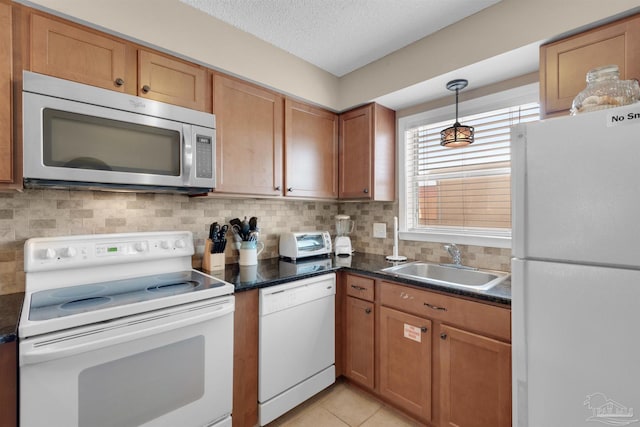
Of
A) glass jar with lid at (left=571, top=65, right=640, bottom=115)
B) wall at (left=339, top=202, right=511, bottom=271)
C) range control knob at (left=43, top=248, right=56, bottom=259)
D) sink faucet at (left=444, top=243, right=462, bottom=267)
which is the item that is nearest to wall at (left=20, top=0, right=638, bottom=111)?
glass jar with lid at (left=571, top=65, right=640, bottom=115)

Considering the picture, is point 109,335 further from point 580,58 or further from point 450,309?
point 580,58

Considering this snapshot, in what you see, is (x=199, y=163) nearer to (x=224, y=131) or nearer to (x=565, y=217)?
(x=224, y=131)

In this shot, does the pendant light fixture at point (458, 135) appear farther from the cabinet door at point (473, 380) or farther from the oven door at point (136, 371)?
the oven door at point (136, 371)

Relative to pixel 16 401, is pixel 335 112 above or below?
above

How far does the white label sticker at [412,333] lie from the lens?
175 centimetres

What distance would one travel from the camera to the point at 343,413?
1.92 m

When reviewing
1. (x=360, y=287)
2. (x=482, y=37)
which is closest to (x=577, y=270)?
(x=360, y=287)

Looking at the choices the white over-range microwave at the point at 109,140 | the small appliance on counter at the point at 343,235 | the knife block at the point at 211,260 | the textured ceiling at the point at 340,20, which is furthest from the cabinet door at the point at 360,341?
the textured ceiling at the point at 340,20

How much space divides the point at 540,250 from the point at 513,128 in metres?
0.47

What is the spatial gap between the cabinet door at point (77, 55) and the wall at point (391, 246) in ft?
6.56

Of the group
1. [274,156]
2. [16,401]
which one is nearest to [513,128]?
[274,156]

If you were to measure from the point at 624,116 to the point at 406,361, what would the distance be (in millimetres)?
1558

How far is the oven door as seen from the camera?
3.41 feet

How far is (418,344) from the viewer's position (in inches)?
68.9
